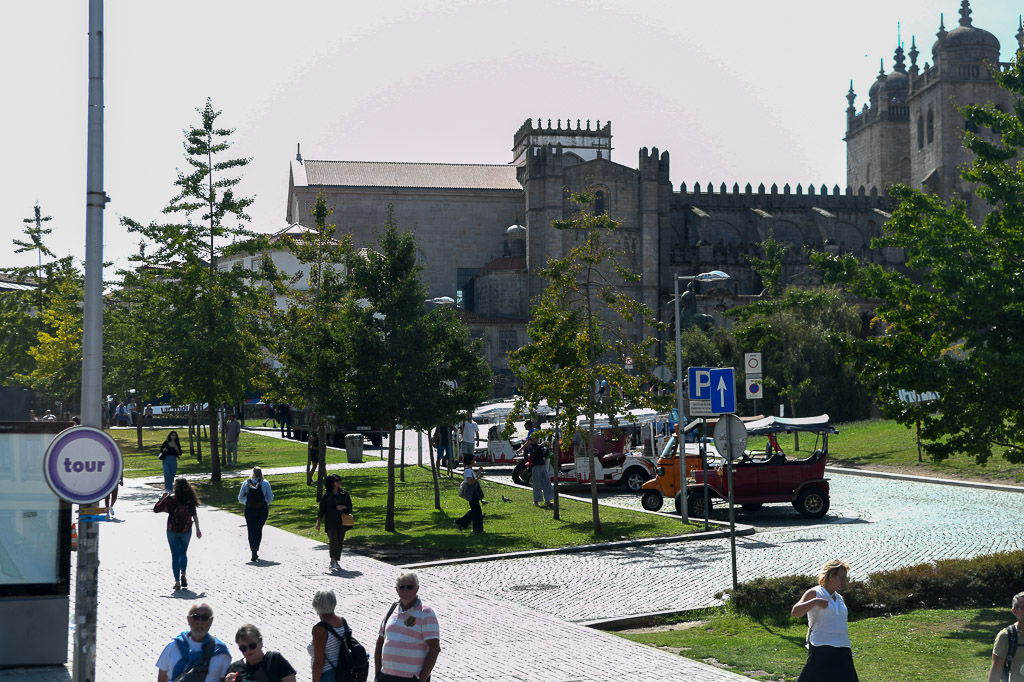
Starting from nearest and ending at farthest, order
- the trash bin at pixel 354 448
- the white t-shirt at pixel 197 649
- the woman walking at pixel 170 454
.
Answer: the white t-shirt at pixel 197 649 < the woman walking at pixel 170 454 < the trash bin at pixel 354 448

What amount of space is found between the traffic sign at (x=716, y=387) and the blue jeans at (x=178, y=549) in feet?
25.7

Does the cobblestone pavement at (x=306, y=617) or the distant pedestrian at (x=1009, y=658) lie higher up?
the distant pedestrian at (x=1009, y=658)

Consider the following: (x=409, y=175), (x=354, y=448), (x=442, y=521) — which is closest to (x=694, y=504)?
(x=442, y=521)

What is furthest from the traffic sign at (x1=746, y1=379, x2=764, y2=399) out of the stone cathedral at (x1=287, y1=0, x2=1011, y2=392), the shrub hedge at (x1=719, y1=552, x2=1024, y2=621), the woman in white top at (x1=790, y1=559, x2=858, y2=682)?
the stone cathedral at (x1=287, y1=0, x2=1011, y2=392)

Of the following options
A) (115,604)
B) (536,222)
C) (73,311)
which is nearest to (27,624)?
(115,604)

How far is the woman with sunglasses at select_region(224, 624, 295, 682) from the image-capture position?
7016mm

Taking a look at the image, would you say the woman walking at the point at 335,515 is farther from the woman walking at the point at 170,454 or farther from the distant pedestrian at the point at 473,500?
the woman walking at the point at 170,454

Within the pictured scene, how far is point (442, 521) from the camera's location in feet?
74.7

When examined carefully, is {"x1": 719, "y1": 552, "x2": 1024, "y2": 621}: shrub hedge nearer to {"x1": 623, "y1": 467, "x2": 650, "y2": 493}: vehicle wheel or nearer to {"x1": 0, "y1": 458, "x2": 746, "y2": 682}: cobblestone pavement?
{"x1": 0, "y1": 458, "x2": 746, "y2": 682}: cobblestone pavement

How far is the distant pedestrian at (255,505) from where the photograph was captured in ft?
57.3

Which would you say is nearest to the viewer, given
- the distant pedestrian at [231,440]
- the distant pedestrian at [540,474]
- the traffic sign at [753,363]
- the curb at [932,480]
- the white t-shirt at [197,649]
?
the white t-shirt at [197,649]

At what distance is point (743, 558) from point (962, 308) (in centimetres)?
535

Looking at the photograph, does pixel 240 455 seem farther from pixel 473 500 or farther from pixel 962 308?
pixel 962 308

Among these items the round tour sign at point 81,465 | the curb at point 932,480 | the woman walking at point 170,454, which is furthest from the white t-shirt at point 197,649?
the curb at point 932,480
